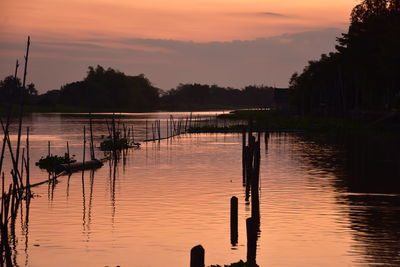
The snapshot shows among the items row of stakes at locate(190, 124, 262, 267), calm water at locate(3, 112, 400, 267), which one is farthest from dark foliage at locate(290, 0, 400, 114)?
row of stakes at locate(190, 124, 262, 267)

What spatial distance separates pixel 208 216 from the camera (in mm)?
30312

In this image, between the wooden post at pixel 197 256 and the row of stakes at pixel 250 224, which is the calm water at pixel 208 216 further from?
the wooden post at pixel 197 256

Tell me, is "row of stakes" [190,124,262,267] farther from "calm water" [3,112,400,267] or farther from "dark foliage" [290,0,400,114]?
"dark foliage" [290,0,400,114]

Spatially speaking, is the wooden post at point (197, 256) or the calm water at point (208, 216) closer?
the wooden post at point (197, 256)

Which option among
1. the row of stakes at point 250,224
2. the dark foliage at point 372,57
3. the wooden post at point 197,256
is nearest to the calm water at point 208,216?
the row of stakes at point 250,224

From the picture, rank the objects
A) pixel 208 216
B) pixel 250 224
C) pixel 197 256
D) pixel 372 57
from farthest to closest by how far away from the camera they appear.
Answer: pixel 372 57 → pixel 208 216 → pixel 250 224 → pixel 197 256

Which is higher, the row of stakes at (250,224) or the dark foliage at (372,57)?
the dark foliage at (372,57)

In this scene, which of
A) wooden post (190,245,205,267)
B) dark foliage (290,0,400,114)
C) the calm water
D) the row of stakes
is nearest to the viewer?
wooden post (190,245,205,267)

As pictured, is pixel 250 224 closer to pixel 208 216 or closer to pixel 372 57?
pixel 208 216

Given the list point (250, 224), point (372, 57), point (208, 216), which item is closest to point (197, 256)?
point (250, 224)

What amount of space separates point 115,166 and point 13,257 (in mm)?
30643

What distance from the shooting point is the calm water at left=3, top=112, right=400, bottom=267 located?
23.5 meters

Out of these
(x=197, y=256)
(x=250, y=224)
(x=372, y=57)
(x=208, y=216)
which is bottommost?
(x=208, y=216)

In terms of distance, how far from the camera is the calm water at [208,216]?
77.2ft
